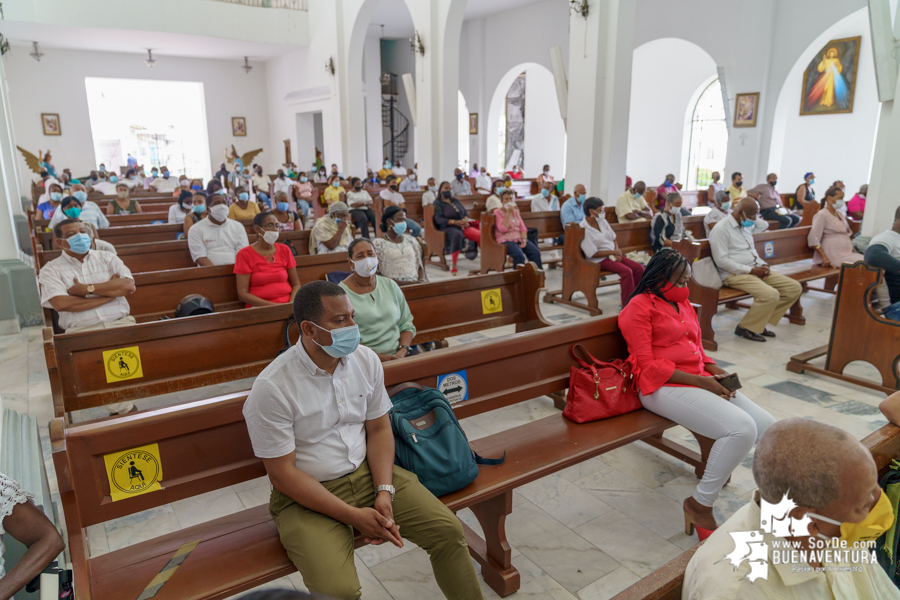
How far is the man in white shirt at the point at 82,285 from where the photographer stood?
3664 millimetres

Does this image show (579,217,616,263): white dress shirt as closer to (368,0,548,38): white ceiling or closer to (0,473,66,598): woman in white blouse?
(0,473,66,598): woman in white blouse

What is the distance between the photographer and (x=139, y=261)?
17.4 feet

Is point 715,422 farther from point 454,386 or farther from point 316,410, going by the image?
point 316,410

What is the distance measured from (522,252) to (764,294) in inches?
109

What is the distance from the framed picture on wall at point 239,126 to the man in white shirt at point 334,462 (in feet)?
65.6

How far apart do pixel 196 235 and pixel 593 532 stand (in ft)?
13.2

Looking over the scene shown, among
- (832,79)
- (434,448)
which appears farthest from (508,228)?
(832,79)

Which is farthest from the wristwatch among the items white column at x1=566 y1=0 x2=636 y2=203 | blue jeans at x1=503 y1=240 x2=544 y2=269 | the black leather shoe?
white column at x1=566 y1=0 x2=636 y2=203

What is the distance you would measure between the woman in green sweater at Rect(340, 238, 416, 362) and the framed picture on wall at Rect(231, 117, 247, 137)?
18.7 meters

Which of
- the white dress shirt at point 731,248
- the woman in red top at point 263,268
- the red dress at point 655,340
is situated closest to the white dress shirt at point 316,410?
the red dress at point 655,340

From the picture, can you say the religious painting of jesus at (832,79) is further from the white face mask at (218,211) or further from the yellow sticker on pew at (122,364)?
the yellow sticker on pew at (122,364)

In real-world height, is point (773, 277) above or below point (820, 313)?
above

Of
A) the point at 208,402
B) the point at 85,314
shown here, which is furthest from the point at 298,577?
the point at 85,314

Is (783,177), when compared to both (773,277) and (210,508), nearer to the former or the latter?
(773,277)
